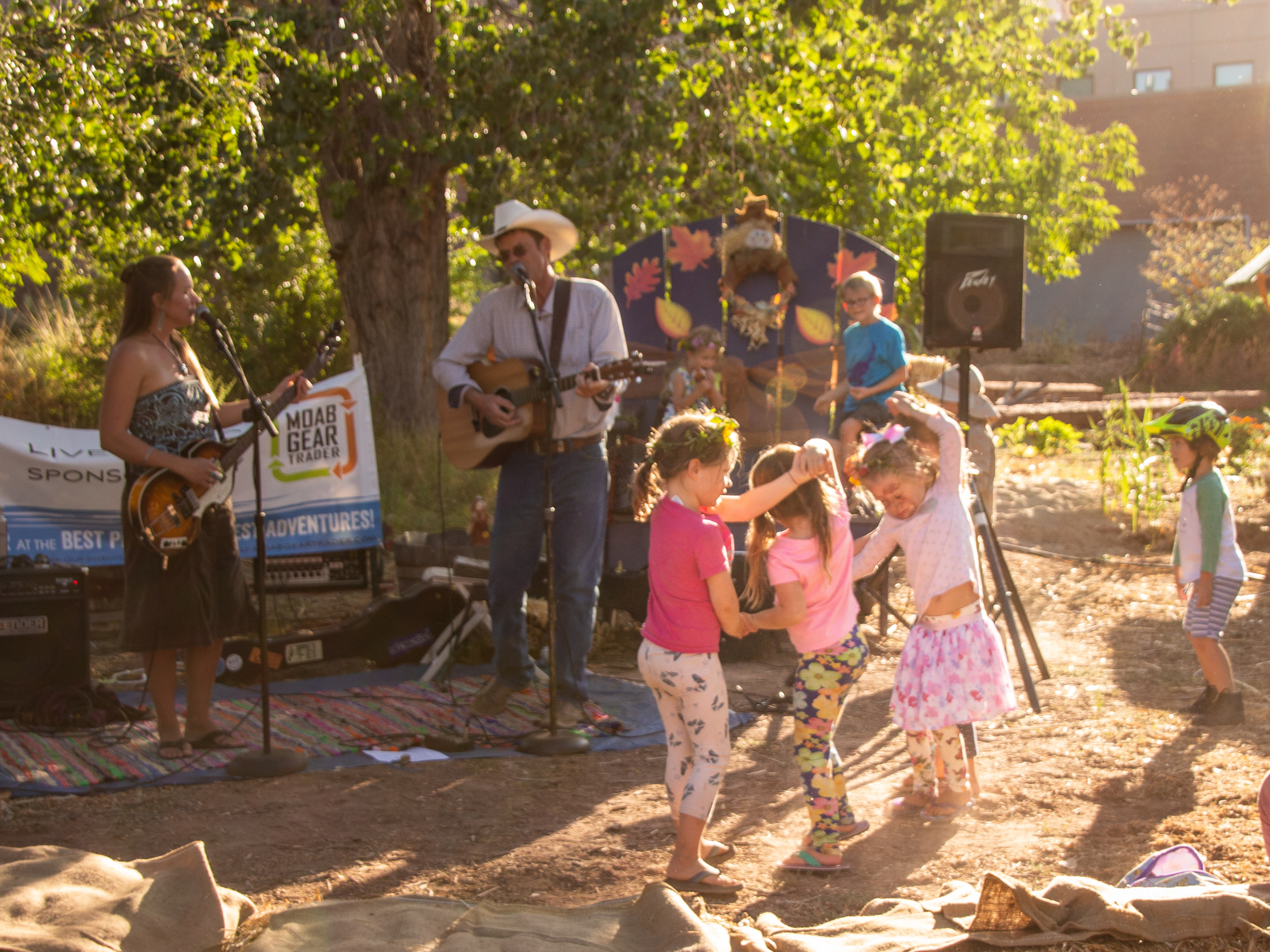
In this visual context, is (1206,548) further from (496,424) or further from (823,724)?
(496,424)

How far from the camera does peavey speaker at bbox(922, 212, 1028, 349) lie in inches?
250

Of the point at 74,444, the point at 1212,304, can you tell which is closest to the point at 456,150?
the point at 74,444

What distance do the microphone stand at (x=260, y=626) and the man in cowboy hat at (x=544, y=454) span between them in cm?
86

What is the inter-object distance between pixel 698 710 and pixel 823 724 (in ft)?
1.25

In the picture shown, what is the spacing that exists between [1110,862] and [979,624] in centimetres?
78

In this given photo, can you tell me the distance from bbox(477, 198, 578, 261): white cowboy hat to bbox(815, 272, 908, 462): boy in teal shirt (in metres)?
2.22

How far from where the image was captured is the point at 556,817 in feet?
12.9

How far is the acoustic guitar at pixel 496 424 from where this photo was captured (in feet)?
15.4

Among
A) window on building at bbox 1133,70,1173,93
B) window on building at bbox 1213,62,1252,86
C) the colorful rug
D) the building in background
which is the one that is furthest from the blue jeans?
window on building at bbox 1213,62,1252,86

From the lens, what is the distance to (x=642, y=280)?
820cm

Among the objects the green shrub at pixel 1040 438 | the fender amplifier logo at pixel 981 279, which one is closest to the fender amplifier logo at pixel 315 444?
the fender amplifier logo at pixel 981 279

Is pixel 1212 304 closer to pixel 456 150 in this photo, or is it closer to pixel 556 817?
pixel 456 150

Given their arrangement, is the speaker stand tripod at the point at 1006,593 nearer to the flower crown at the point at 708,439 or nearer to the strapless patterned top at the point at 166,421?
the flower crown at the point at 708,439

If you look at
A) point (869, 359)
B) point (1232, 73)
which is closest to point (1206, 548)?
point (869, 359)
